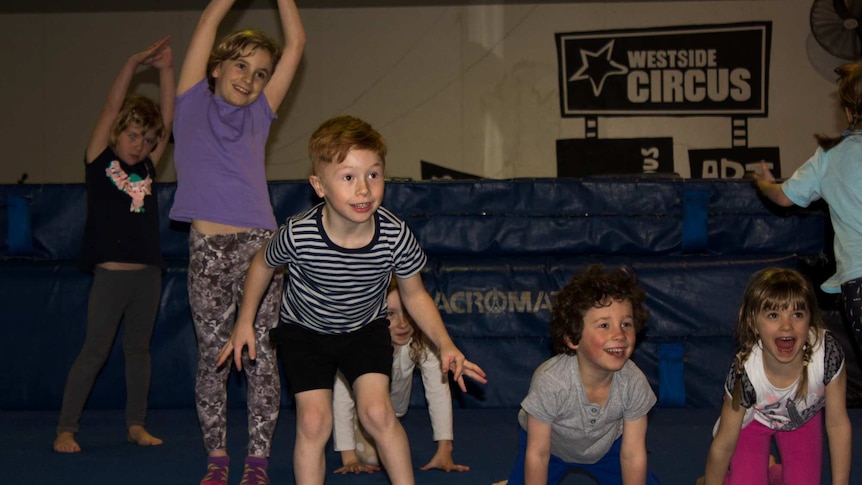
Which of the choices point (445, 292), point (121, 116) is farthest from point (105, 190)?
point (445, 292)

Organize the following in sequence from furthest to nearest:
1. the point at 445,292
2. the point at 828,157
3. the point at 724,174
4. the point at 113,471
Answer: the point at 724,174 < the point at 445,292 < the point at 113,471 < the point at 828,157

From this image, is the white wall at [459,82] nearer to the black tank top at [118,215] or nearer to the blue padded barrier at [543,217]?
the blue padded barrier at [543,217]

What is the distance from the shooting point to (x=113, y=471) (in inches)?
139

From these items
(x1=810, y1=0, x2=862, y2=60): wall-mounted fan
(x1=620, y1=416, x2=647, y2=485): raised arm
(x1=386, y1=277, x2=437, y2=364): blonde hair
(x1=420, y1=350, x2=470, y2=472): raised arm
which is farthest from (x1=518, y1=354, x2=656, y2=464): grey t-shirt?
(x1=810, y1=0, x2=862, y2=60): wall-mounted fan

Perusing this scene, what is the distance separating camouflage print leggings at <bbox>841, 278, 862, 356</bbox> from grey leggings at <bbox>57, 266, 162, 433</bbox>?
2.78 m

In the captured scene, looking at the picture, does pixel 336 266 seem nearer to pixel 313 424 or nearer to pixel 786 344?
pixel 313 424

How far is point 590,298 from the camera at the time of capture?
2.98 meters

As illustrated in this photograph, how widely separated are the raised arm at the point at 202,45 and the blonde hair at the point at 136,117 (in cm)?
74

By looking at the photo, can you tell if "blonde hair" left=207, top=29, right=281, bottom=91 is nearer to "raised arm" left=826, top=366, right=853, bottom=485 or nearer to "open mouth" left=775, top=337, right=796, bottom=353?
"open mouth" left=775, top=337, right=796, bottom=353

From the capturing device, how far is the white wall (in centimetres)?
754

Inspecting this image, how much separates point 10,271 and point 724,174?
526cm

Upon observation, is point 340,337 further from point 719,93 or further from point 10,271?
point 719,93

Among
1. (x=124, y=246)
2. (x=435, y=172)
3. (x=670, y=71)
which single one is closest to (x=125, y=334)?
(x=124, y=246)

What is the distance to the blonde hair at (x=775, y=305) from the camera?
3039mm
